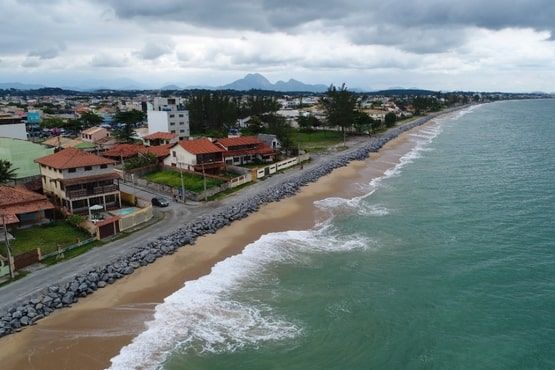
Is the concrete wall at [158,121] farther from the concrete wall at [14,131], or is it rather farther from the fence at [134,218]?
the fence at [134,218]

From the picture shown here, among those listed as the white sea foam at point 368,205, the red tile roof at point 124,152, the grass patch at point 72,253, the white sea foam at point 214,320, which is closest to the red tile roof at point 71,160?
the grass patch at point 72,253

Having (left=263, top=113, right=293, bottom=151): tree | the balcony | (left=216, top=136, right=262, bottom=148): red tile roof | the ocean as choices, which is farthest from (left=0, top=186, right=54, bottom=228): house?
(left=263, top=113, right=293, bottom=151): tree

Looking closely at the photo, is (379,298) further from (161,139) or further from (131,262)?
(161,139)

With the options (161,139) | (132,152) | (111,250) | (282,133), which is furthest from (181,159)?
(111,250)

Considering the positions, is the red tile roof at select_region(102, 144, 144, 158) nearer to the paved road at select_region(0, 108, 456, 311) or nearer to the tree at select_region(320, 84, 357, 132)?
the paved road at select_region(0, 108, 456, 311)

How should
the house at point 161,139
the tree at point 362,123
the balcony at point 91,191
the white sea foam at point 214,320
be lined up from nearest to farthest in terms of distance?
the white sea foam at point 214,320 < the balcony at point 91,191 < the house at point 161,139 < the tree at point 362,123
